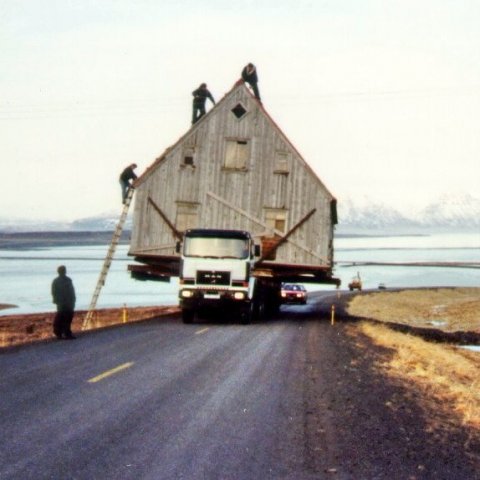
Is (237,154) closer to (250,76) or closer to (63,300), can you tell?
(250,76)

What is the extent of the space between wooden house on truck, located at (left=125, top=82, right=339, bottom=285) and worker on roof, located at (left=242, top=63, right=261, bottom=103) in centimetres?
49

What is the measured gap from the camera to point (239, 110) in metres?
35.6

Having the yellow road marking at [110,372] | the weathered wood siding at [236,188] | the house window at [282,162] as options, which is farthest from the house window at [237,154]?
the yellow road marking at [110,372]

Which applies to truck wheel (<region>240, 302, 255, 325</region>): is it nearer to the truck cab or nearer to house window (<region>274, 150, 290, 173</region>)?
the truck cab

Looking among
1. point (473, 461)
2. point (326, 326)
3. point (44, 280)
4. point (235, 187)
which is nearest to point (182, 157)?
point (235, 187)

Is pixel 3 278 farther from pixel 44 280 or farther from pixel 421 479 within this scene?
pixel 421 479

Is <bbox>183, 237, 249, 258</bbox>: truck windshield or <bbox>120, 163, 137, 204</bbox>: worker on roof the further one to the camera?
<bbox>120, 163, 137, 204</bbox>: worker on roof

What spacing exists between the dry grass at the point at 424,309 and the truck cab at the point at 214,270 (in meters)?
18.0

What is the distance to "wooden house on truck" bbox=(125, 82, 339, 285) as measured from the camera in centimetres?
3412

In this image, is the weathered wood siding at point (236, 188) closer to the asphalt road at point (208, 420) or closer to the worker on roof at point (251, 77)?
the worker on roof at point (251, 77)

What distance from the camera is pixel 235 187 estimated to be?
34.9 meters

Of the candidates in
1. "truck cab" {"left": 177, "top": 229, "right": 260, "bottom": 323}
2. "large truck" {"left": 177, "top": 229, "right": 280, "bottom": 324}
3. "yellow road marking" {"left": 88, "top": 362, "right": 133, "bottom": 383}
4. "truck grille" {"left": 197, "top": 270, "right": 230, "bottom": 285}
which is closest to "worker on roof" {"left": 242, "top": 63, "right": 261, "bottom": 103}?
"large truck" {"left": 177, "top": 229, "right": 280, "bottom": 324}

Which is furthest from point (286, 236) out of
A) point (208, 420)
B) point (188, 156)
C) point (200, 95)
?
point (208, 420)

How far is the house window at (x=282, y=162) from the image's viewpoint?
34.7 meters
